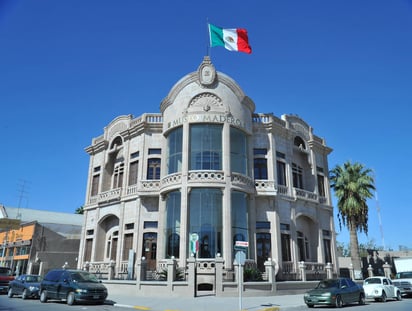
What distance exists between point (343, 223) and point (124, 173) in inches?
923

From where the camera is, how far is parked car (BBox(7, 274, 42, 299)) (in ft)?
64.7

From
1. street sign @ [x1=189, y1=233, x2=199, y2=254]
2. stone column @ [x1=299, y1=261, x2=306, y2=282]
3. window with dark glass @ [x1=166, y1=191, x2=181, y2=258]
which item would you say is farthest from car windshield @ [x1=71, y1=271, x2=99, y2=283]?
stone column @ [x1=299, y1=261, x2=306, y2=282]

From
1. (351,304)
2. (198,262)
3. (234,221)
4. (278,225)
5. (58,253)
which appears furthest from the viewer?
(58,253)

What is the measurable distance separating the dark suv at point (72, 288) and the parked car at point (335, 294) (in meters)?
10.5

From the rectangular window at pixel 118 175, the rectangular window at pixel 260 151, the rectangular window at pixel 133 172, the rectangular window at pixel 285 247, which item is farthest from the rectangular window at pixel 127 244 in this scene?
the rectangular window at pixel 260 151

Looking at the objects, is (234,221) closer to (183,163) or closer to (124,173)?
(183,163)

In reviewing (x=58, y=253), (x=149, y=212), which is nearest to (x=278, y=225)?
(x=149, y=212)

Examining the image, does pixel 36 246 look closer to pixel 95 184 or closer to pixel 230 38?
pixel 95 184

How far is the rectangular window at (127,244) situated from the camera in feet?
92.5

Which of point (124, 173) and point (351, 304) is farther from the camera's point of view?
point (124, 173)

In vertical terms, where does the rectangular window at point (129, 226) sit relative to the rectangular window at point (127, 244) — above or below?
above

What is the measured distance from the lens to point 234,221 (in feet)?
80.1

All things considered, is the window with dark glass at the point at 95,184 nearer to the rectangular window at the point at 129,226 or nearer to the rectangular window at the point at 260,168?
the rectangular window at the point at 129,226

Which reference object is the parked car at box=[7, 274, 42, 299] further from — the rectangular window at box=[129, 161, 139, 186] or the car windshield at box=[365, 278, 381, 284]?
the car windshield at box=[365, 278, 381, 284]
